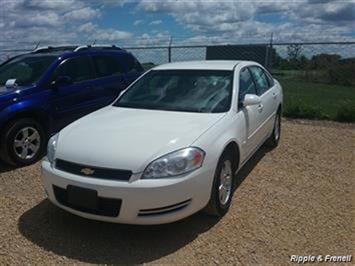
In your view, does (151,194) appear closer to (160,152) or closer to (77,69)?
(160,152)

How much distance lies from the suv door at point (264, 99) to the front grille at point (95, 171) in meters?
2.60

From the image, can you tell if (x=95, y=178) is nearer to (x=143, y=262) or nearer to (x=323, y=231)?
(x=143, y=262)

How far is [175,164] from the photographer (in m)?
3.44

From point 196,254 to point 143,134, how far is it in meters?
1.21

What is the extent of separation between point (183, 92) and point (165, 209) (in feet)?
5.79

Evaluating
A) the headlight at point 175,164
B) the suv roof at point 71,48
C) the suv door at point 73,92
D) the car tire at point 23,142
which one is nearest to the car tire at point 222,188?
the headlight at point 175,164

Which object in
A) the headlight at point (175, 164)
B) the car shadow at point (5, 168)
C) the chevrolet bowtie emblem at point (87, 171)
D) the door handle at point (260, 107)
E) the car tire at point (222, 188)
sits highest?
the headlight at point (175, 164)

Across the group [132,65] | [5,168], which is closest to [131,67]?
[132,65]

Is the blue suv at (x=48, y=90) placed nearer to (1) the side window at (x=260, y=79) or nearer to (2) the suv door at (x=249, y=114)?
(1) the side window at (x=260, y=79)

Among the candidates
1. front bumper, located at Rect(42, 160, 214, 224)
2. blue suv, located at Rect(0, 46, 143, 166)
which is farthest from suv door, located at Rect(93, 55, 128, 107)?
front bumper, located at Rect(42, 160, 214, 224)

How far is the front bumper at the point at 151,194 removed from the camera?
3.32m

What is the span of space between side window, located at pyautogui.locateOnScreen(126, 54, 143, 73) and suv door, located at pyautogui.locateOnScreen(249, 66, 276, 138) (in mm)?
2804

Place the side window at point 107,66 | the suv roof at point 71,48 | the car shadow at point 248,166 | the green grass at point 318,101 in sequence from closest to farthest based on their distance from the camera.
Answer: the car shadow at point 248,166
the suv roof at point 71,48
the side window at point 107,66
the green grass at point 318,101

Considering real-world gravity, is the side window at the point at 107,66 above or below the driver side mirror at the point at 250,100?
below
